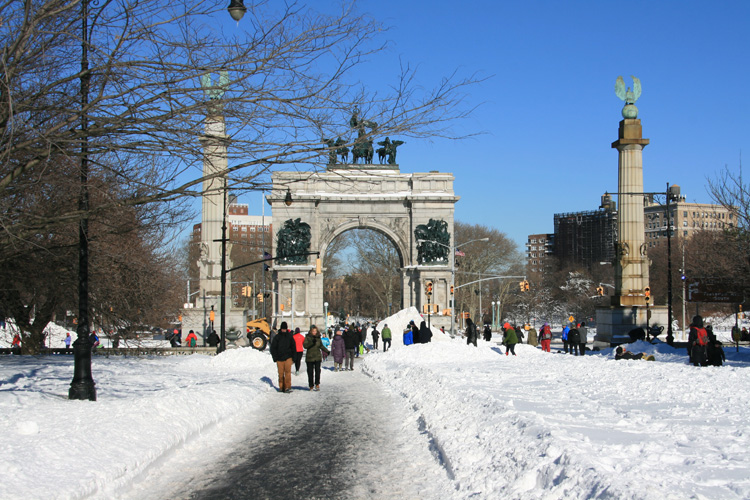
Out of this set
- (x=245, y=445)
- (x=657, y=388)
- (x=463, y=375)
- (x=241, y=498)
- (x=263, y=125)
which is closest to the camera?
(x=241, y=498)

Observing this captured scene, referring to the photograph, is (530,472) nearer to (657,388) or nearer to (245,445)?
(245,445)

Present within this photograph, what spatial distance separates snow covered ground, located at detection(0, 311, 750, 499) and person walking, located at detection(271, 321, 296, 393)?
0.60m

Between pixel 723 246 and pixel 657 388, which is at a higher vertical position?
pixel 723 246

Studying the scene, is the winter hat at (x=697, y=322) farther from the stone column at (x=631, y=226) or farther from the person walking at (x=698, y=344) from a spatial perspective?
the stone column at (x=631, y=226)

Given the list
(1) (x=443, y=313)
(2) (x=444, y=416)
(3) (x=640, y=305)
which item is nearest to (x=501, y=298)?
(1) (x=443, y=313)

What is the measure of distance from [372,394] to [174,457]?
27.9 ft

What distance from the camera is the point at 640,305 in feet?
128

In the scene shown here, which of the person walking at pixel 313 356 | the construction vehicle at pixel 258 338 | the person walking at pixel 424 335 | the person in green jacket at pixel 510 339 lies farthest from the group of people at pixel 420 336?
the person walking at pixel 313 356

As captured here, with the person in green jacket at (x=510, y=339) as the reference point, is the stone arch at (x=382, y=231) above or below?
above

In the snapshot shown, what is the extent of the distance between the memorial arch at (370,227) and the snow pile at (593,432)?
38.0m

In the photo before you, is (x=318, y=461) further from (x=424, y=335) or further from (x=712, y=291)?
(x=424, y=335)

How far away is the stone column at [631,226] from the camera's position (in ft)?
128

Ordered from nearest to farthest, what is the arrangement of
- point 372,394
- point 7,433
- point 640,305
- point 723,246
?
point 7,433 → point 372,394 → point 723,246 → point 640,305

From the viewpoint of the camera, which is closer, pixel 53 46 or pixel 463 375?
pixel 53 46
